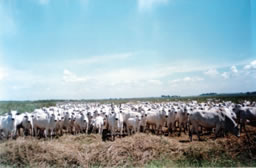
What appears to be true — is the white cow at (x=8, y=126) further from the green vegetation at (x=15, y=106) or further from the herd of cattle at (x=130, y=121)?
the green vegetation at (x=15, y=106)

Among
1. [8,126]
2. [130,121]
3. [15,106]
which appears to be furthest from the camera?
[15,106]

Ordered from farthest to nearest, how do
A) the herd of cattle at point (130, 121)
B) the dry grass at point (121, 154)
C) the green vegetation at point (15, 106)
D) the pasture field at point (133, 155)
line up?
the green vegetation at point (15, 106)
the herd of cattle at point (130, 121)
the dry grass at point (121, 154)
the pasture field at point (133, 155)

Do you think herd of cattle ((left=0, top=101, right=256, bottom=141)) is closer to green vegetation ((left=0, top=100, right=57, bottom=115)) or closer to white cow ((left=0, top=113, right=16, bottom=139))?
white cow ((left=0, top=113, right=16, bottom=139))

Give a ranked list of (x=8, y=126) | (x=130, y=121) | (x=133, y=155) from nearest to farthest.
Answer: (x=133, y=155)
(x=8, y=126)
(x=130, y=121)

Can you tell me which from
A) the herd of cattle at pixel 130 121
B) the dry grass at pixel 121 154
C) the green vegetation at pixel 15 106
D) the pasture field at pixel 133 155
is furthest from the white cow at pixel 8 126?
the pasture field at pixel 133 155

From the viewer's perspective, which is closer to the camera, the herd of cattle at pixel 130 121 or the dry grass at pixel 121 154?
the dry grass at pixel 121 154

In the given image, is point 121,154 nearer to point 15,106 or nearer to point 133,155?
point 133,155

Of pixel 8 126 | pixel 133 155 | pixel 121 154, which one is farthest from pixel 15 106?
pixel 133 155

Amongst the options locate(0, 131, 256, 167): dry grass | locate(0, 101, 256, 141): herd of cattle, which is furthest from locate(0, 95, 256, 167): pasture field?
locate(0, 101, 256, 141): herd of cattle

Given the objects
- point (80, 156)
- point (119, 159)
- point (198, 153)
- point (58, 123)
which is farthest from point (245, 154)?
point (58, 123)

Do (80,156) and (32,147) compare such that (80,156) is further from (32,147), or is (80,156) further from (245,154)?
(245,154)

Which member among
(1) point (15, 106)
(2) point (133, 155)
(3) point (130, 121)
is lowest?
(2) point (133, 155)

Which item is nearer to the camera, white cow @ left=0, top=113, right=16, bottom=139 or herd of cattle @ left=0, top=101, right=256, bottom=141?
herd of cattle @ left=0, top=101, right=256, bottom=141

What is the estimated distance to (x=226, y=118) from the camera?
1096 cm
